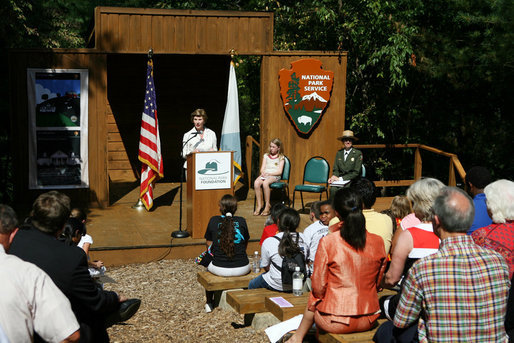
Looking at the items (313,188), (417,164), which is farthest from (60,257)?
(417,164)

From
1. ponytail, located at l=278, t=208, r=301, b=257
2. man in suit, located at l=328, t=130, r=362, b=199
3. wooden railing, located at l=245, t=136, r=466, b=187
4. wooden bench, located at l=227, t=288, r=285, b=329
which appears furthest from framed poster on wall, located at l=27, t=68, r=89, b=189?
ponytail, located at l=278, t=208, r=301, b=257

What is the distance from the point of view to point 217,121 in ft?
44.4

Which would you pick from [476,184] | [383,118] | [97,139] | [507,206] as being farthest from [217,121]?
[507,206]

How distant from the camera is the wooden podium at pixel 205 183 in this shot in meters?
7.81

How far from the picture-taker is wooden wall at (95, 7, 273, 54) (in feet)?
30.7

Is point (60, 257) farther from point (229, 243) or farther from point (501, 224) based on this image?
point (229, 243)

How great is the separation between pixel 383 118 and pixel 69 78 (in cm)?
637

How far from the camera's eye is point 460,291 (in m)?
2.87

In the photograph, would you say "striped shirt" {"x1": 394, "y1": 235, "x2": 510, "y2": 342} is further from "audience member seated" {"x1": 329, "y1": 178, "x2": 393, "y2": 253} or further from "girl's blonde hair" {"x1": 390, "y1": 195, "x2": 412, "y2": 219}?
"girl's blonde hair" {"x1": 390, "y1": 195, "x2": 412, "y2": 219}

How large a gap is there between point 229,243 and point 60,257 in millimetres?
2762

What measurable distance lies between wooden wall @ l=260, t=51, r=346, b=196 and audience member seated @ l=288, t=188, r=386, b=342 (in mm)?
6751

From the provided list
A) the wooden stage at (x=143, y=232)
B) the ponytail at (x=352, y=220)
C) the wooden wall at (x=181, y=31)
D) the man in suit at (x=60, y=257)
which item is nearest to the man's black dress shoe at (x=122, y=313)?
the man in suit at (x=60, y=257)

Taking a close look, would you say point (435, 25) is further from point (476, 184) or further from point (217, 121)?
point (476, 184)

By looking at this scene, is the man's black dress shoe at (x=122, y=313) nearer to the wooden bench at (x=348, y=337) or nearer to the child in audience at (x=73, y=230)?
the wooden bench at (x=348, y=337)
